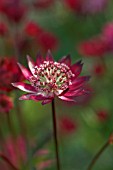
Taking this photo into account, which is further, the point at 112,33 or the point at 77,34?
the point at 77,34

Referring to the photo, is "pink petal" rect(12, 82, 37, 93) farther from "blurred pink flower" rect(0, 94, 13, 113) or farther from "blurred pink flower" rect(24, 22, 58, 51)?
"blurred pink flower" rect(24, 22, 58, 51)

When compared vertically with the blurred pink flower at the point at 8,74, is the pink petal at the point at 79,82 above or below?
below

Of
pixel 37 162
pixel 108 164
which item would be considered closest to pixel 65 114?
pixel 108 164

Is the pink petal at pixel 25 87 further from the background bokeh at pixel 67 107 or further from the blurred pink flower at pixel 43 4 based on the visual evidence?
the blurred pink flower at pixel 43 4

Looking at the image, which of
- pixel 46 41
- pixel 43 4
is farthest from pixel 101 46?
pixel 43 4

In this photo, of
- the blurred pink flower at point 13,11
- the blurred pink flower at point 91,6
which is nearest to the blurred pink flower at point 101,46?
the blurred pink flower at point 13,11

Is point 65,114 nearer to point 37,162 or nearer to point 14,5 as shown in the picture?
point 14,5
